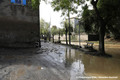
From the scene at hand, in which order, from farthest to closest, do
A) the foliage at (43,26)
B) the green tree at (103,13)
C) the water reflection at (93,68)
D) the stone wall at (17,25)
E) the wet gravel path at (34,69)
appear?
the foliage at (43,26)
the stone wall at (17,25)
the green tree at (103,13)
the water reflection at (93,68)
the wet gravel path at (34,69)

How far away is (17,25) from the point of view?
1334cm

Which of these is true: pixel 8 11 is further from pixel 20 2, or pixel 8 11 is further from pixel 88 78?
pixel 88 78

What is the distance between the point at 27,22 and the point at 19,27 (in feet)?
4.05

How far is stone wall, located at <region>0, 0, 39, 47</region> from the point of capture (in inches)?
505

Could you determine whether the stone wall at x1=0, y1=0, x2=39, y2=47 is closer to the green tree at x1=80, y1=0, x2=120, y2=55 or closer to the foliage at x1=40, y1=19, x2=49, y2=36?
the green tree at x1=80, y1=0, x2=120, y2=55

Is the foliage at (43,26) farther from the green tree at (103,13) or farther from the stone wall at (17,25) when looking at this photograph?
the green tree at (103,13)

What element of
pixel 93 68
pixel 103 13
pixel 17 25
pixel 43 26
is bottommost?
pixel 93 68

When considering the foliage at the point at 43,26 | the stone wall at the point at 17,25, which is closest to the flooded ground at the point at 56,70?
the stone wall at the point at 17,25

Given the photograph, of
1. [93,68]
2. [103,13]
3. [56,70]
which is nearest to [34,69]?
[56,70]

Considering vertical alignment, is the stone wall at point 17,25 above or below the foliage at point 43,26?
below

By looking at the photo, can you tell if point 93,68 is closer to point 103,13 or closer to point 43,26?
point 103,13

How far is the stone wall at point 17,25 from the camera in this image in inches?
505

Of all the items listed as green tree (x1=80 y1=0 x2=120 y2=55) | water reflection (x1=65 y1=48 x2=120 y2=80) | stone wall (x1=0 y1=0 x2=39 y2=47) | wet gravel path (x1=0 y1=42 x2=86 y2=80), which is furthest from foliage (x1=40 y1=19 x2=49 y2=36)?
water reflection (x1=65 y1=48 x2=120 y2=80)

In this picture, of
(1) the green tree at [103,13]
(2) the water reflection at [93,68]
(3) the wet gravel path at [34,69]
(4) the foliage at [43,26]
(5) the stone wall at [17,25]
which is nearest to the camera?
(3) the wet gravel path at [34,69]
